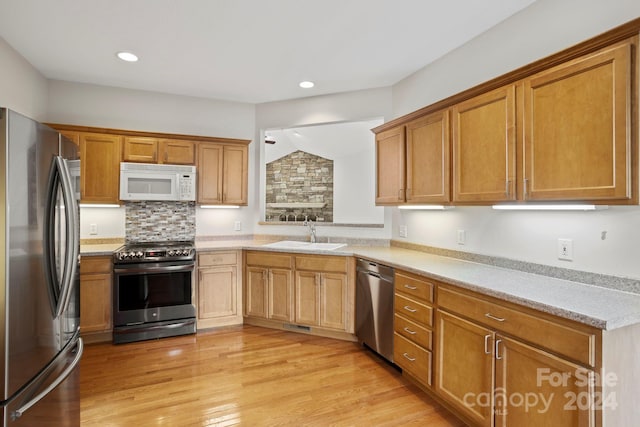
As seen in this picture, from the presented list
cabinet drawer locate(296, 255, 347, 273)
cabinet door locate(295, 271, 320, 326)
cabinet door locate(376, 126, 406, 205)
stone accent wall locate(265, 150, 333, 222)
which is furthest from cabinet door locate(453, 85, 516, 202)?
stone accent wall locate(265, 150, 333, 222)

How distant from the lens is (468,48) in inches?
110

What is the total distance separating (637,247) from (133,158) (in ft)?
13.8

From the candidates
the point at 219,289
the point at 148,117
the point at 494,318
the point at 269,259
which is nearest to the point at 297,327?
the point at 269,259

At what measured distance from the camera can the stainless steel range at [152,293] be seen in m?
3.34

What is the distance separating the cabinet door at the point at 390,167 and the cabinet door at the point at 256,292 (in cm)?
152

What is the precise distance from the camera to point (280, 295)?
143 inches

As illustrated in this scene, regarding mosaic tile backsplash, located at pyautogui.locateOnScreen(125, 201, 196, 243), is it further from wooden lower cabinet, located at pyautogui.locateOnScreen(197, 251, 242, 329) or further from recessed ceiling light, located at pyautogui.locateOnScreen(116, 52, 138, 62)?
recessed ceiling light, located at pyautogui.locateOnScreen(116, 52, 138, 62)

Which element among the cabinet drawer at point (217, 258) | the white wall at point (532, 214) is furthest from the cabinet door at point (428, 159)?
the cabinet drawer at point (217, 258)

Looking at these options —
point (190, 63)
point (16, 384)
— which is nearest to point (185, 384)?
point (16, 384)

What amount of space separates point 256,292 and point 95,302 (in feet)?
5.14

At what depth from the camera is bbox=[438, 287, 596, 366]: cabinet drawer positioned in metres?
1.39

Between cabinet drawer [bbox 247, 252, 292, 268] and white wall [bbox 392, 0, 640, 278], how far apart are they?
53.3 inches

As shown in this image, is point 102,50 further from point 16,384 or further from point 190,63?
point 16,384

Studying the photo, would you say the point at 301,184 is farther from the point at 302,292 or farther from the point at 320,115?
the point at 302,292
